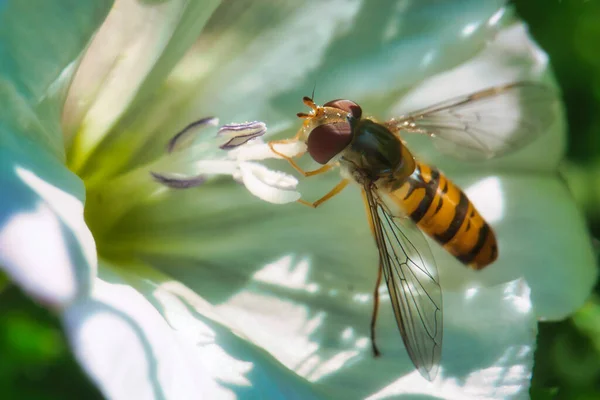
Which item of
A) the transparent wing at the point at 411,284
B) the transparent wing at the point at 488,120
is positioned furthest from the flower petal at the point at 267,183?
the transparent wing at the point at 488,120

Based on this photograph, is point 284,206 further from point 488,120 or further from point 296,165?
point 488,120

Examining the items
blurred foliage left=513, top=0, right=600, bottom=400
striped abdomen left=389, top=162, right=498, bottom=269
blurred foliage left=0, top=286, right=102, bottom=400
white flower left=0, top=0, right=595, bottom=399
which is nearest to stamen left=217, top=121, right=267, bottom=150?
white flower left=0, top=0, right=595, bottom=399

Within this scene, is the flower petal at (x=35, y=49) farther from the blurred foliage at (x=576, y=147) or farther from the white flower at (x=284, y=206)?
the blurred foliage at (x=576, y=147)

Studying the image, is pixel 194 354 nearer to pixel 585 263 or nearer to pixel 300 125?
pixel 300 125

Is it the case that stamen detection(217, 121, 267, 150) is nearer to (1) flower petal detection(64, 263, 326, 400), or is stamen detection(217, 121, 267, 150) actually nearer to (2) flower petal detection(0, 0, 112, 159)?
A: (1) flower petal detection(64, 263, 326, 400)

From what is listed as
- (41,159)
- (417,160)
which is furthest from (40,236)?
(417,160)

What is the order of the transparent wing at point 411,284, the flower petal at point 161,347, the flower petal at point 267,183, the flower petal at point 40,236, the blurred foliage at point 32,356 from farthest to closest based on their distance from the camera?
the blurred foliage at point 32,356 → the flower petal at point 267,183 → the transparent wing at point 411,284 → the flower petal at point 161,347 → the flower petal at point 40,236

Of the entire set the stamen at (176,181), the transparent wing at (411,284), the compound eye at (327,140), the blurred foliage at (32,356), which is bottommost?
the blurred foliage at (32,356)
